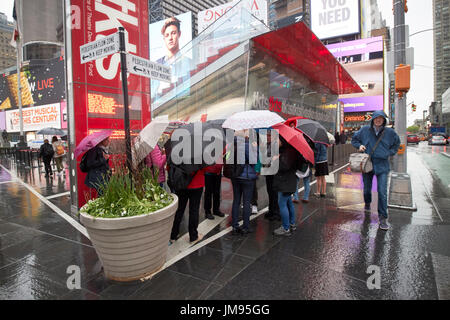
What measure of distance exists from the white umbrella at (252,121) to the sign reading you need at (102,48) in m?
1.87

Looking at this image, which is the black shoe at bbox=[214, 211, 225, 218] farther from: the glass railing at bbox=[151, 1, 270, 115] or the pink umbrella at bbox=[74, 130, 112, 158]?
the glass railing at bbox=[151, 1, 270, 115]

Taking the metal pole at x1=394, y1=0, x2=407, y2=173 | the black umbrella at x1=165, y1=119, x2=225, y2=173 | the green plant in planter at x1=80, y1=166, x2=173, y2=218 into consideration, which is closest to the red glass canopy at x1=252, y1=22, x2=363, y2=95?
the metal pole at x1=394, y1=0, x2=407, y2=173

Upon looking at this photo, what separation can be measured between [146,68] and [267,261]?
319cm

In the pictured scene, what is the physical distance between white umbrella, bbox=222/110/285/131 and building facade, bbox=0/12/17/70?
98.3 metres

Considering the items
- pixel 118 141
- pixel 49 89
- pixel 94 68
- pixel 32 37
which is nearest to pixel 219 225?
pixel 118 141

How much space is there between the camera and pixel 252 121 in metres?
3.92

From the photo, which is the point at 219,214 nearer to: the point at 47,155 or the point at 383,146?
the point at 383,146

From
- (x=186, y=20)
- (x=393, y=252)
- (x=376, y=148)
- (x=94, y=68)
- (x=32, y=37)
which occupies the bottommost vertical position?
(x=393, y=252)

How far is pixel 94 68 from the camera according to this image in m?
5.30

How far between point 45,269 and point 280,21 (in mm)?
111669

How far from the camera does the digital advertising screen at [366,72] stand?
164ft

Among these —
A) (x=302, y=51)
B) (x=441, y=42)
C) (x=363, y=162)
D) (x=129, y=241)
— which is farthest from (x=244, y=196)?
(x=441, y=42)

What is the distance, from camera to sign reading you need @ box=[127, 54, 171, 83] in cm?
343

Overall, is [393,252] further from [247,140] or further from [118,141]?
[118,141]
